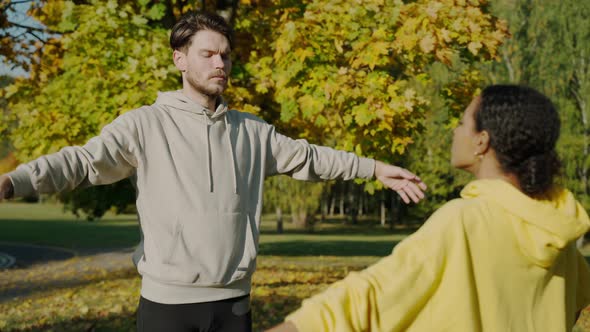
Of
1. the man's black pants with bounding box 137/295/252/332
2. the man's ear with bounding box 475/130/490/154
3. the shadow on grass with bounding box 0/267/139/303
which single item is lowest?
the shadow on grass with bounding box 0/267/139/303

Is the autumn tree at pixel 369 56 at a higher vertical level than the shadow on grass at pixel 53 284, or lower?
higher

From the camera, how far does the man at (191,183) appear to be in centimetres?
309

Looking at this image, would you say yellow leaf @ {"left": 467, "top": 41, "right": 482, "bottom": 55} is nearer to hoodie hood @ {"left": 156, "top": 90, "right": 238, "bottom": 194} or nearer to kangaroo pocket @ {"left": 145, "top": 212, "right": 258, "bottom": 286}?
hoodie hood @ {"left": 156, "top": 90, "right": 238, "bottom": 194}

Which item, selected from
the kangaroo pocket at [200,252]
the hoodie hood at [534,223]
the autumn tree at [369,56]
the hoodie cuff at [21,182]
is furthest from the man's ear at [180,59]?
the autumn tree at [369,56]

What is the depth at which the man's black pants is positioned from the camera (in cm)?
312

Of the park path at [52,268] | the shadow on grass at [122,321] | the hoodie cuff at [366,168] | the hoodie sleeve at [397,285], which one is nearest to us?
the hoodie sleeve at [397,285]

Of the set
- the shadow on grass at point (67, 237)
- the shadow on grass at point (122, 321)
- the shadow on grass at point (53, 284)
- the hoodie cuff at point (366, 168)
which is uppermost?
the hoodie cuff at point (366, 168)

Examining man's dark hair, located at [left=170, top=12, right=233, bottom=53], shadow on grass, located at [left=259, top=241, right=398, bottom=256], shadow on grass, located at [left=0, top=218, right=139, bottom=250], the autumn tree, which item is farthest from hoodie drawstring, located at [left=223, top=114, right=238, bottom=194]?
shadow on grass, located at [left=0, top=218, right=139, bottom=250]

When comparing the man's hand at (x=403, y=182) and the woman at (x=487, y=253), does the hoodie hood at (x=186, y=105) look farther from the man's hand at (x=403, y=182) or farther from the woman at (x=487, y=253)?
the woman at (x=487, y=253)

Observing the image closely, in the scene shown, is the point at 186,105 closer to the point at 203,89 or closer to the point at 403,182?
the point at 203,89

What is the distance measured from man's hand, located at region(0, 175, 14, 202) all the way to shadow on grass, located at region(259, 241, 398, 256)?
24220 millimetres

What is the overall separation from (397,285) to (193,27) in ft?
6.35

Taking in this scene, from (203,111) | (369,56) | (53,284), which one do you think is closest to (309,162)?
(203,111)

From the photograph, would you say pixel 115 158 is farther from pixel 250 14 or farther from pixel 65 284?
pixel 65 284
